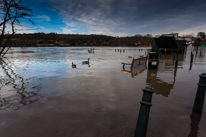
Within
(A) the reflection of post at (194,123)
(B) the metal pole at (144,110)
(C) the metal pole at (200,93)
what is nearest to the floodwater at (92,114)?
(A) the reflection of post at (194,123)

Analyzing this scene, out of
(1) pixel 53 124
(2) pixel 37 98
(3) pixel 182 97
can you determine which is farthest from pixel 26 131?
(3) pixel 182 97

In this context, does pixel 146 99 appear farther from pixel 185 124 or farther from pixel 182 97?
pixel 182 97

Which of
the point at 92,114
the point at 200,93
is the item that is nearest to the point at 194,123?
the point at 200,93

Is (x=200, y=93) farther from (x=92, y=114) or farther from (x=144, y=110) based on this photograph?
(x=92, y=114)

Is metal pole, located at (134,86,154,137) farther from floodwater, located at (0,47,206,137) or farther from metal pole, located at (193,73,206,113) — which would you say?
metal pole, located at (193,73,206,113)

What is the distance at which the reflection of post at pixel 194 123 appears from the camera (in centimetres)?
297

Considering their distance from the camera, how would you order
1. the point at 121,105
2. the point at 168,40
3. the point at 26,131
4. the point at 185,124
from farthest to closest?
the point at 168,40 → the point at 121,105 → the point at 185,124 → the point at 26,131

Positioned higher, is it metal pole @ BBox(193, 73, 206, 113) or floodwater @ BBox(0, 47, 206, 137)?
metal pole @ BBox(193, 73, 206, 113)

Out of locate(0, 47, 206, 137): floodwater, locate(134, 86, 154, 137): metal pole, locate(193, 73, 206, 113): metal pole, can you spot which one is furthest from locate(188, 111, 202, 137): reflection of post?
locate(134, 86, 154, 137): metal pole

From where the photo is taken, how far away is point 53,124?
3.34 meters

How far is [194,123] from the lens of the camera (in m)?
3.34

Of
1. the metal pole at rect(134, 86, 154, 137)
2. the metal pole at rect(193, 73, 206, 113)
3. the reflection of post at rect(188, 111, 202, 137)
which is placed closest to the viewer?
the metal pole at rect(134, 86, 154, 137)

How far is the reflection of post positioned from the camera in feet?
9.75

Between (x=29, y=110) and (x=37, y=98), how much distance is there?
3.35 ft
